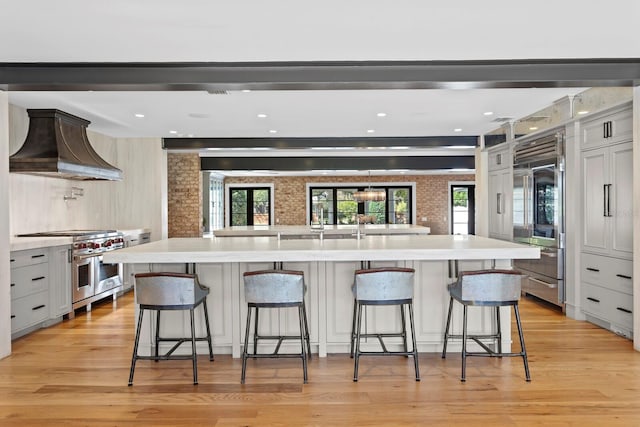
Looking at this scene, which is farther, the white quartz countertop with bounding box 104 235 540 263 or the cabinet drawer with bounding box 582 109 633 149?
the cabinet drawer with bounding box 582 109 633 149

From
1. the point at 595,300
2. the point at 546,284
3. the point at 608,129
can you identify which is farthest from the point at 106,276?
the point at 608,129

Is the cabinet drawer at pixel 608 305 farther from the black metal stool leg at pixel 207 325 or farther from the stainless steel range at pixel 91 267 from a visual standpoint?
the stainless steel range at pixel 91 267

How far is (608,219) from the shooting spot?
4410 millimetres

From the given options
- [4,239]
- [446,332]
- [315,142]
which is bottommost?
[446,332]

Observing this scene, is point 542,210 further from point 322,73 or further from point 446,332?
point 322,73

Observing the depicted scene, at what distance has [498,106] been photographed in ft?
17.4

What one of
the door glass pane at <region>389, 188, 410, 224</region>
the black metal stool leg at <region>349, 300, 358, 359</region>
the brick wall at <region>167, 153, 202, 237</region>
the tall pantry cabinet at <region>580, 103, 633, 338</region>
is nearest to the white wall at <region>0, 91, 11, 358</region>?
the black metal stool leg at <region>349, 300, 358, 359</region>

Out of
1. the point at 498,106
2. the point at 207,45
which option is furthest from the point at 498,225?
the point at 207,45

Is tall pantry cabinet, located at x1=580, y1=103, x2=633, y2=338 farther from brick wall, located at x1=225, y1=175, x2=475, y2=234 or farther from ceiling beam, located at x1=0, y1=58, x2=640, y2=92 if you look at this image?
brick wall, located at x1=225, y1=175, x2=475, y2=234

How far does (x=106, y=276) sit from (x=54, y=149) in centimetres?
176

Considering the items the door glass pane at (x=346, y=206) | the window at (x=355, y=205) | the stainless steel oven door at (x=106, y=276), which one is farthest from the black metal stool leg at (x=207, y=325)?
the door glass pane at (x=346, y=206)

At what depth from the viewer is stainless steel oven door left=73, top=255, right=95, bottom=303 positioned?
5.24m

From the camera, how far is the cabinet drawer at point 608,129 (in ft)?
13.5

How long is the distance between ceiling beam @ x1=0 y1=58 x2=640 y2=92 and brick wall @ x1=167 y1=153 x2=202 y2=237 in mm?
4970
